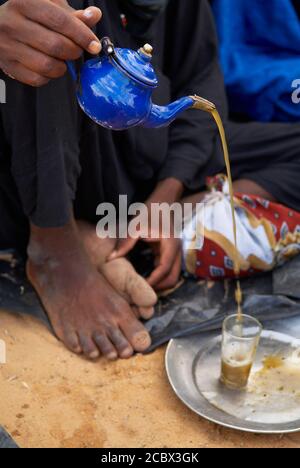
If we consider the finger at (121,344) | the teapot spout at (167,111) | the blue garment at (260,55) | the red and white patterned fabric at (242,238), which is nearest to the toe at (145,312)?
the finger at (121,344)

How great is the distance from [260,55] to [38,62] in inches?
66.1

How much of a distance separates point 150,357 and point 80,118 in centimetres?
67

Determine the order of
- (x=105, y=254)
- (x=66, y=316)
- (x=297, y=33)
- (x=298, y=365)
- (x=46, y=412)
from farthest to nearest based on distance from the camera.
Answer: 1. (x=297, y=33)
2. (x=105, y=254)
3. (x=66, y=316)
4. (x=298, y=365)
5. (x=46, y=412)

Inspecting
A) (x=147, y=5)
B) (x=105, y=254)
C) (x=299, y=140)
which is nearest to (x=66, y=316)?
(x=105, y=254)

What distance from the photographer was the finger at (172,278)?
1976 mm

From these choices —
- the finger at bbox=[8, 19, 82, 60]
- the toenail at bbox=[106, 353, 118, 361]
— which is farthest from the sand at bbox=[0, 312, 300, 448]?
the finger at bbox=[8, 19, 82, 60]

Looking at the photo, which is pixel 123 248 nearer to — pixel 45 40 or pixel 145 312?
pixel 145 312

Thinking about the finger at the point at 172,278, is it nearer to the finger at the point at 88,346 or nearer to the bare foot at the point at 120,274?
the bare foot at the point at 120,274

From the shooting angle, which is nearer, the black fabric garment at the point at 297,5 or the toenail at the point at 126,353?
the toenail at the point at 126,353

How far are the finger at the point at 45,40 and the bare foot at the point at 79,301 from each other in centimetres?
60

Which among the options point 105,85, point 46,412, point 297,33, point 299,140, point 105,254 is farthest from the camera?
point 297,33

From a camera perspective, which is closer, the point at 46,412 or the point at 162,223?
the point at 46,412

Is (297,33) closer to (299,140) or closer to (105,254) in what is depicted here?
(299,140)

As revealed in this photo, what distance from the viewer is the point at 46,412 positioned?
5.19 ft
